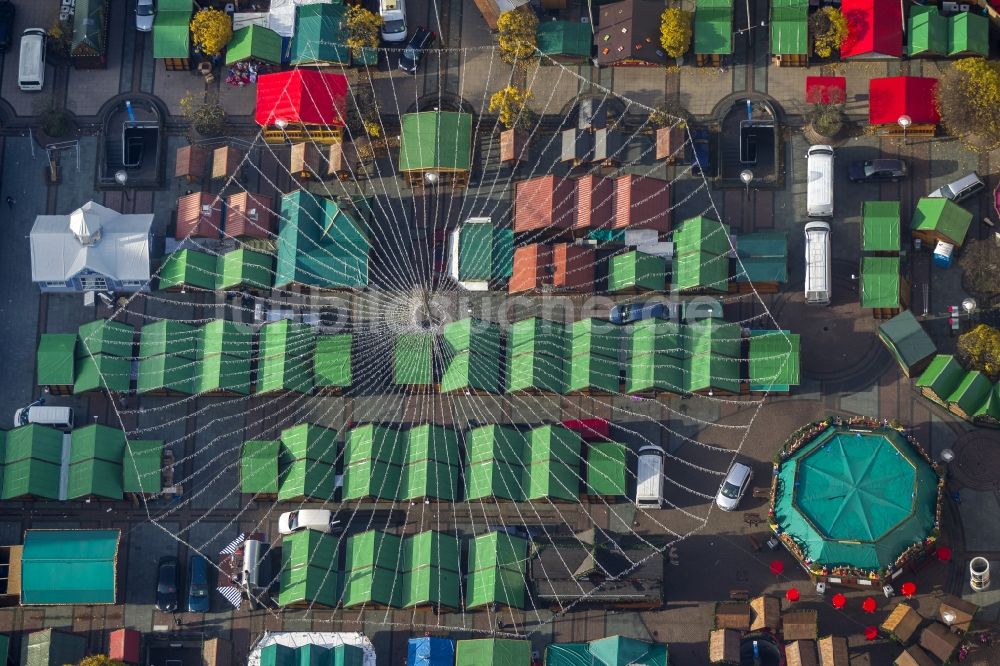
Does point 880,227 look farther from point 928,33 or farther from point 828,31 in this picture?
point 828,31

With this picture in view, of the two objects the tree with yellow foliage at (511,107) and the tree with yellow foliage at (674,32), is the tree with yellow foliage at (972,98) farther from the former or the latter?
the tree with yellow foliage at (511,107)

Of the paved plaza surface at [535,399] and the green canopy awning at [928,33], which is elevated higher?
the green canopy awning at [928,33]

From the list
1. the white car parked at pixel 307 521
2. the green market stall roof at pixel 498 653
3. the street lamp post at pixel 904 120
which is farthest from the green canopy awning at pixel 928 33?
the white car parked at pixel 307 521

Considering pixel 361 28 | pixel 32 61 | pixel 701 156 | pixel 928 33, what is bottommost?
pixel 701 156

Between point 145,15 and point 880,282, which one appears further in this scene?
point 145,15

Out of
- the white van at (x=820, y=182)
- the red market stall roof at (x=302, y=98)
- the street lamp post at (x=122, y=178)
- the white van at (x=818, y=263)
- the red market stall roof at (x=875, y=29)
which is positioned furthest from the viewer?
the street lamp post at (x=122, y=178)

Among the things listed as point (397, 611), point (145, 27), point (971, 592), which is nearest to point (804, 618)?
point (971, 592)

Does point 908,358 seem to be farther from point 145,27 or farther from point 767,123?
point 145,27

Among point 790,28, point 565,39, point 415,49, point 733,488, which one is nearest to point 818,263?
point 733,488
